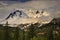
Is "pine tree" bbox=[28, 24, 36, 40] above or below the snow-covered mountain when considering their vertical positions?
below

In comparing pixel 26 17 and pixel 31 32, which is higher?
pixel 26 17

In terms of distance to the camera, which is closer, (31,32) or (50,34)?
(50,34)

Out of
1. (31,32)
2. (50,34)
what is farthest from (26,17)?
(50,34)

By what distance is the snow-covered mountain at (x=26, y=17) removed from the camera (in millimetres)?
7031

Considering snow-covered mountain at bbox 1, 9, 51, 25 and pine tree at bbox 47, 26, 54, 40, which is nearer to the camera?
pine tree at bbox 47, 26, 54, 40

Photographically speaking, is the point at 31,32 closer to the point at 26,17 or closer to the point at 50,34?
the point at 26,17

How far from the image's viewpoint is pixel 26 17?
7133 mm

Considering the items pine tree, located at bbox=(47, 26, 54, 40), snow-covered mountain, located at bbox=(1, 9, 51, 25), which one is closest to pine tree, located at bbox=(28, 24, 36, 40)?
snow-covered mountain, located at bbox=(1, 9, 51, 25)

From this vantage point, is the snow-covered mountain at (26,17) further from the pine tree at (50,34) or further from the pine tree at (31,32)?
the pine tree at (50,34)

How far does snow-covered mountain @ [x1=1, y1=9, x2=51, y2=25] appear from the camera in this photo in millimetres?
7031

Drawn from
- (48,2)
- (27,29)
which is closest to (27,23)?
(27,29)

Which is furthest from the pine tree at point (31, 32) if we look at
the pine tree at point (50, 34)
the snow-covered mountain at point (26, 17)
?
the pine tree at point (50, 34)

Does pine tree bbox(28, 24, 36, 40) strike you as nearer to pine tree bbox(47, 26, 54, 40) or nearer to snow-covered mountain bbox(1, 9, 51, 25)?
snow-covered mountain bbox(1, 9, 51, 25)

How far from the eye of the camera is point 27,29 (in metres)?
7.09
